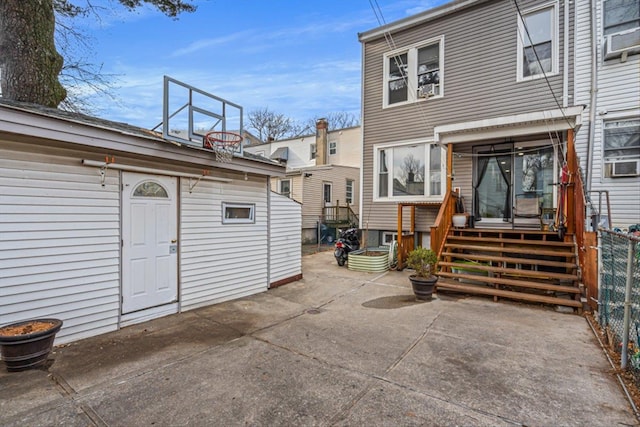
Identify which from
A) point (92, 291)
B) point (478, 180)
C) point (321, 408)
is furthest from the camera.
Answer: point (478, 180)

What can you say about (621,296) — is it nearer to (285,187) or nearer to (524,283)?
(524,283)

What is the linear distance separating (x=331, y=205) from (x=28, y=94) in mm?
12953

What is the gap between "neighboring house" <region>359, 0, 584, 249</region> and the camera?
7.20 meters

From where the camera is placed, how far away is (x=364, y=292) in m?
6.39

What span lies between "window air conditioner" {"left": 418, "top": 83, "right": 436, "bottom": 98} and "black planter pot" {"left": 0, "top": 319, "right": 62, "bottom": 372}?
934cm

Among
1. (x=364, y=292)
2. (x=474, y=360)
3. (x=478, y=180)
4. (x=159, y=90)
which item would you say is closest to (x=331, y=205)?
(x=478, y=180)

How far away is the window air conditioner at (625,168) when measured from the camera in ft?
21.7

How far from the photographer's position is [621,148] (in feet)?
22.2

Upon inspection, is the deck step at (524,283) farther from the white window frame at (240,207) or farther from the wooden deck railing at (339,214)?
the wooden deck railing at (339,214)

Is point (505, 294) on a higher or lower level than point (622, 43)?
lower

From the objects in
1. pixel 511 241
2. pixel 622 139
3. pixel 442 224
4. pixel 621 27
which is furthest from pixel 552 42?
pixel 442 224

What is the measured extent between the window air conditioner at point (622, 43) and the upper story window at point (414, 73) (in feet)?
11.3

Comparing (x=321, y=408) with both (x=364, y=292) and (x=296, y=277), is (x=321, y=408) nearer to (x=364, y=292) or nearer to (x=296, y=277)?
(x=364, y=292)

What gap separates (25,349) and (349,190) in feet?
53.1
